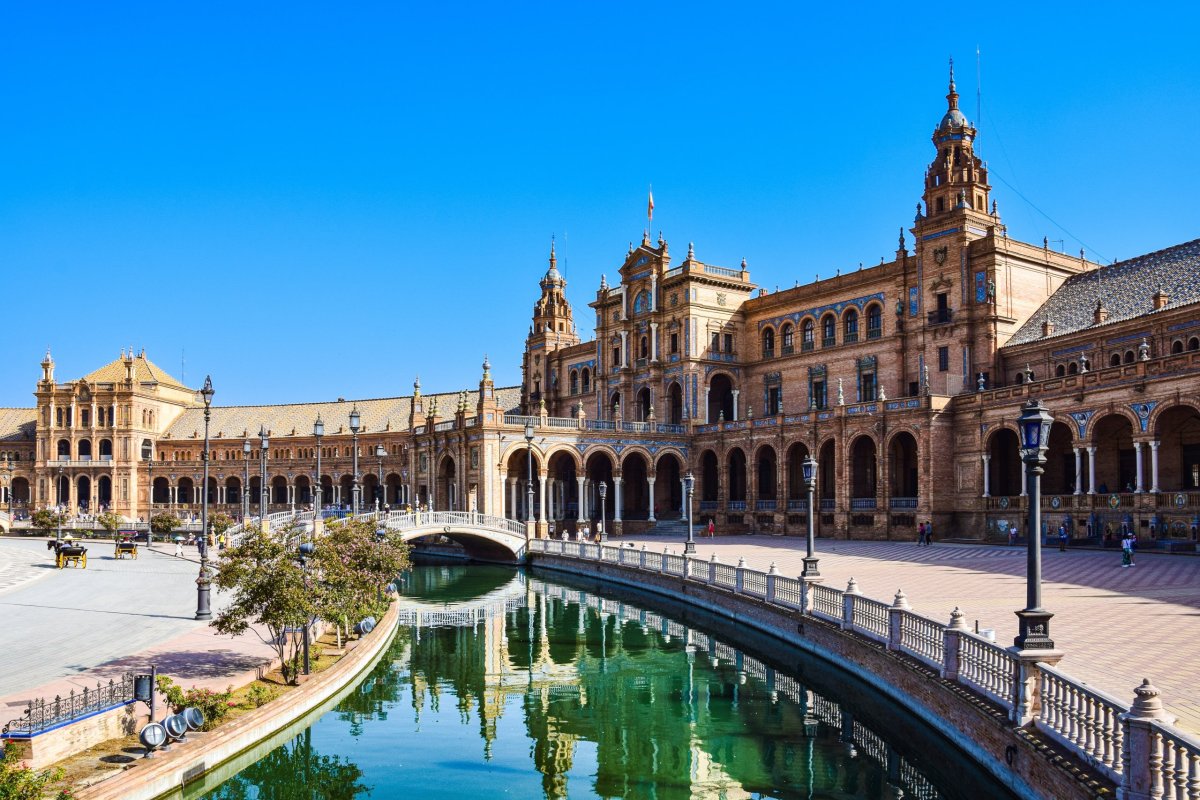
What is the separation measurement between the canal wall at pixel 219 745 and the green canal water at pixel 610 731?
0.31 metres

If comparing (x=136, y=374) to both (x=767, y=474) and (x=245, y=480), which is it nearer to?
(x=245, y=480)

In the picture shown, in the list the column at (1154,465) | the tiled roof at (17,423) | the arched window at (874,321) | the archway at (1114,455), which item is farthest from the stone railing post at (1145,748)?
the tiled roof at (17,423)

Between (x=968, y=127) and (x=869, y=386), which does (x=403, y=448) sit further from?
(x=968, y=127)

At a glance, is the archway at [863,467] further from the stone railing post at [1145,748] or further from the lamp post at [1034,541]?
the stone railing post at [1145,748]

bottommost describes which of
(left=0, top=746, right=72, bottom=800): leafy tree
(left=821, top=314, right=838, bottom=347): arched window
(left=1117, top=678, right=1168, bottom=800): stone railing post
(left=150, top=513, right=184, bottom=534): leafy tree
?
(left=150, top=513, right=184, bottom=534): leafy tree

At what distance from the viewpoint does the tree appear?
18219 mm

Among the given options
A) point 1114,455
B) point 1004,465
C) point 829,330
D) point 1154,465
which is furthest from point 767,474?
point 1154,465

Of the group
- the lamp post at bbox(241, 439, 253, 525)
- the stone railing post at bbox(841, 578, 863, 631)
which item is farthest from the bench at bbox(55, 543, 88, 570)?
the lamp post at bbox(241, 439, 253, 525)

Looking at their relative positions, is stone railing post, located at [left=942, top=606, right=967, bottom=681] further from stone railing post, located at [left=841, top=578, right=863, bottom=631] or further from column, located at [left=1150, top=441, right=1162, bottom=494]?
column, located at [left=1150, top=441, right=1162, bottom=494]

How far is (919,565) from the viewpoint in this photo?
35.5 m

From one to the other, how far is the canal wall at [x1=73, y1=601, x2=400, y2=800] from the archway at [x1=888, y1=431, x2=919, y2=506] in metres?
37.2

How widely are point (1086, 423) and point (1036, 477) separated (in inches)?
1198

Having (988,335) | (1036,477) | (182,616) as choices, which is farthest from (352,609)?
(988,335)

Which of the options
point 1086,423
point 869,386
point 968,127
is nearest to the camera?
point 1086,423
